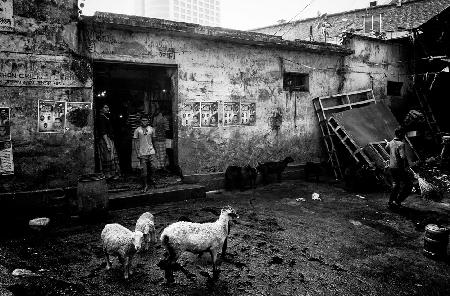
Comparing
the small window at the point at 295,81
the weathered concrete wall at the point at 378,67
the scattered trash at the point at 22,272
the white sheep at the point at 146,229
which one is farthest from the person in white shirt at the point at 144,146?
the weathered concrete wall at the point at 378,67

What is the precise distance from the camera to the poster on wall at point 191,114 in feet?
29.4

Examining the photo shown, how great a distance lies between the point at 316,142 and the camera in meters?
12.0

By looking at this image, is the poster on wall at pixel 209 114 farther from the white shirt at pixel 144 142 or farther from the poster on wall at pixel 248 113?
the white shirt at pixel 144 142

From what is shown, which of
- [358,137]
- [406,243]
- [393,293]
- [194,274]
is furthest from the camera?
[358,137]

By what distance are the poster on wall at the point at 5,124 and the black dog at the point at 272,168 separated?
7.18 meters

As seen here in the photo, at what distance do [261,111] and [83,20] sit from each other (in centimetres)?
620

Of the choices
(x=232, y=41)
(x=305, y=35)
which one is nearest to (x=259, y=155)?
(x=232, y=41)

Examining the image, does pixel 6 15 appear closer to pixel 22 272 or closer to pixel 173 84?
pixel 173 84

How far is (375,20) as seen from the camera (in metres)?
19.4

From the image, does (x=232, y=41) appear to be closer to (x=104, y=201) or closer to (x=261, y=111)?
(x=261, y=111)

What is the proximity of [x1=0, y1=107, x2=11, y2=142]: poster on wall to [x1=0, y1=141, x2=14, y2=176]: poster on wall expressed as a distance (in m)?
0.14

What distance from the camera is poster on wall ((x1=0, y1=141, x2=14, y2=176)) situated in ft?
21.8

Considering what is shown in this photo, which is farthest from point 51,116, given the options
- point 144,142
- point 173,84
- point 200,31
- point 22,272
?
point 200,31

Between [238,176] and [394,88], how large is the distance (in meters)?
9.74
